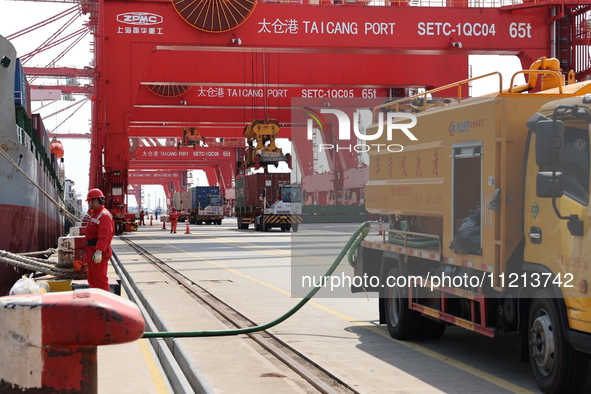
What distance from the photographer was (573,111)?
6574 millimetres

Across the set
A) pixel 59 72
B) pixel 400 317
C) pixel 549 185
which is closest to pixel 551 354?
pixel 549 185

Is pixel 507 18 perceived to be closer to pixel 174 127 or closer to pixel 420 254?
pixel 420 254

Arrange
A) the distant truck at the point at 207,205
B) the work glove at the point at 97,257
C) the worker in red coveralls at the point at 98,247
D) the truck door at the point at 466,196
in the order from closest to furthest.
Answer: the truck door at the point at 466,196, the work glove at the point at 97,257, the worker in red coveralls at the point at 98,247, the distant truck at the point at 207,205

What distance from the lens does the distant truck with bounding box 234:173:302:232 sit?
4597cm

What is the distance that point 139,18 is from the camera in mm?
27469

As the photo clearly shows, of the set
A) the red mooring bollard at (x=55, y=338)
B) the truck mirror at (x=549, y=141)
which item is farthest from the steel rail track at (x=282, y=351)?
the red mooring bollard at (x=55, y=338)

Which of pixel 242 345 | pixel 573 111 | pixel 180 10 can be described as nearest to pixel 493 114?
pixel 573 111

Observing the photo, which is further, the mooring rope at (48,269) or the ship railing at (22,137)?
the ship railing at (22,137)

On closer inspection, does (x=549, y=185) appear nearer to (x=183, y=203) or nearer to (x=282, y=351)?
(x=282, y=351)

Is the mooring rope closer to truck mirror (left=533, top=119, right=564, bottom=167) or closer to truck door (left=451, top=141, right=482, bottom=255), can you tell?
truck door (left=451, top=141, right=482, bottom=255)

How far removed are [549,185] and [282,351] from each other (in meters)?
3.87

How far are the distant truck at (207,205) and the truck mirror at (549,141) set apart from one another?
62462 millimetres

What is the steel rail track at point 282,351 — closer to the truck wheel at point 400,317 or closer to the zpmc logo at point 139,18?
the truck wheel at point 400,317

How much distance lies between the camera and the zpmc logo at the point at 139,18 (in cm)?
2742
